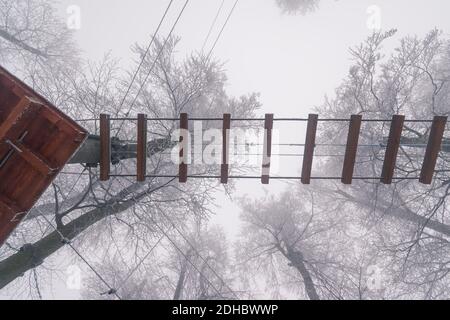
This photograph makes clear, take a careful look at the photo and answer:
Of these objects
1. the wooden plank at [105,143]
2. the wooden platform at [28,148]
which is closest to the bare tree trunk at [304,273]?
the wooden plank at [105,143]

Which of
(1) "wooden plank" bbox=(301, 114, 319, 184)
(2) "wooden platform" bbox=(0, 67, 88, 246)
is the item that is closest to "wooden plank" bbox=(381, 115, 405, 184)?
(1) "wooden plank" bbox=(301, 114, 319, 184)

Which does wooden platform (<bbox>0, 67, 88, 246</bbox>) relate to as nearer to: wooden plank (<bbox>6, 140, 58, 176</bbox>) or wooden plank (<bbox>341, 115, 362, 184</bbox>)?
wooden plank (<bbox>6, 140, 58, 176</bbox>)

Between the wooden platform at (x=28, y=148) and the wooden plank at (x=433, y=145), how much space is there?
198 inches

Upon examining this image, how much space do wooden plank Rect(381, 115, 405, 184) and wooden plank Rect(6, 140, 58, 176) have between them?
15.7 feet

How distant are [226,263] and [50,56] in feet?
53.0

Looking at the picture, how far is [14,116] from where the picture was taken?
145 inches

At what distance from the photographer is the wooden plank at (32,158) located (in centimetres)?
379

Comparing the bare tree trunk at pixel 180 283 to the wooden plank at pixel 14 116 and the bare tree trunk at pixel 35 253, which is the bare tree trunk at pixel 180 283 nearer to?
the bare tree trunk at pixel 35 253

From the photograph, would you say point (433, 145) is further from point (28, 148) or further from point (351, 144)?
point (28, 148)

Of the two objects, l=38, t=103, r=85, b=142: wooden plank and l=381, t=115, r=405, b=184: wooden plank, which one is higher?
l=381, t=115, r=405, b=184: wooden plank

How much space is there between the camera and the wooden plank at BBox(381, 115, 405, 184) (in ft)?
15.8

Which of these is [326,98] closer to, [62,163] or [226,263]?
[226,263]

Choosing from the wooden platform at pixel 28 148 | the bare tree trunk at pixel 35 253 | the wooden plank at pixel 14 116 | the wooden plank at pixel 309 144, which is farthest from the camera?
the bare tree trunk at pixel 35 253
